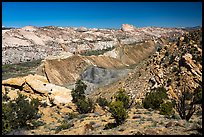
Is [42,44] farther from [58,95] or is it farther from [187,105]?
[187,105]

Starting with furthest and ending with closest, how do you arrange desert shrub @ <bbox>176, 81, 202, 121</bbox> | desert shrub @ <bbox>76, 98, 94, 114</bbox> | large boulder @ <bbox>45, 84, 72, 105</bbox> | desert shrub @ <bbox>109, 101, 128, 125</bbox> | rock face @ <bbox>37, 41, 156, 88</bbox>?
1. rock face @ <bbox>37, 41, 156, 88</bbox>
2. large boulder @ <bbox>45, 84, 72, 105</bbox>
3. desert shrub @ <bbox>76, 98, 94, 114</bbox>
4. desert shrub @ <bbox>109, 101, 128, 125</bbox>
5. desert shrub @ <bbox>176, 81, 202, 121</bbox>

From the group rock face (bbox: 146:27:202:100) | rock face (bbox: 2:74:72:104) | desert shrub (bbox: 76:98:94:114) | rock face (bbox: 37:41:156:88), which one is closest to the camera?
desert shrub (bbox: 76:98:94:114)

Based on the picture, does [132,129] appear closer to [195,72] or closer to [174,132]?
[174,132]

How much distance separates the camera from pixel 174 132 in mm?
11742

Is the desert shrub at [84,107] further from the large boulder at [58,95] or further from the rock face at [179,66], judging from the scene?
the rock face at [179,66]

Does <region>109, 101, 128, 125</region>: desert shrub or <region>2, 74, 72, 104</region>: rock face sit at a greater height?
<region>2, 74, 72, 104</region>: rock face

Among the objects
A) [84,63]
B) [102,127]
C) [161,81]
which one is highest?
[84,63]

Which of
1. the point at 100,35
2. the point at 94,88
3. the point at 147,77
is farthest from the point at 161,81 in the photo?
the point at 100,35

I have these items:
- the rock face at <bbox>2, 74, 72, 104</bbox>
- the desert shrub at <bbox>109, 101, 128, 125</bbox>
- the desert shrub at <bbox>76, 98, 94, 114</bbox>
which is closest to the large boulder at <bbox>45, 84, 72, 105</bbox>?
the rock face at <bbox>2, 74, 72, 104</bbox>

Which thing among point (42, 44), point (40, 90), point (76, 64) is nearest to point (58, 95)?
point (40, 90)

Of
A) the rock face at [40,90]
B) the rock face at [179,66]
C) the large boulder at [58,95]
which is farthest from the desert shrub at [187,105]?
the rock face at [40,90]

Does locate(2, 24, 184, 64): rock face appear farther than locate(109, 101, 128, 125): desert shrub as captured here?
Yes

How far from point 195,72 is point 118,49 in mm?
63980

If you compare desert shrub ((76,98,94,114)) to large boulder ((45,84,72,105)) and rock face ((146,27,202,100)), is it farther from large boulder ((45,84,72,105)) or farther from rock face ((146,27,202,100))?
rock face ((146,27,202,100))
